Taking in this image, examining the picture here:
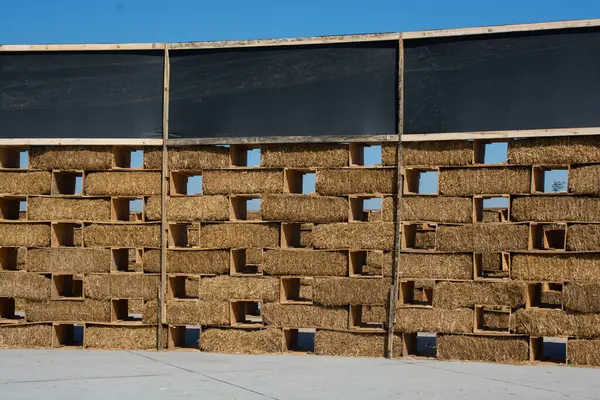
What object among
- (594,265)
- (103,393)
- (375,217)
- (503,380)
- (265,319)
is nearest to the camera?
(103,393)

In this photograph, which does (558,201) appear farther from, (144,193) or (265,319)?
(144,193)

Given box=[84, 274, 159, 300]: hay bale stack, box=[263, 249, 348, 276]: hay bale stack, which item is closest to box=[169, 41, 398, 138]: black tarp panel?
box=[263, 249, 348, 276]: hay bale stack

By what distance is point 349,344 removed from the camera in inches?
644

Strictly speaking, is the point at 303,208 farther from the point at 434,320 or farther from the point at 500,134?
the point at 500,134

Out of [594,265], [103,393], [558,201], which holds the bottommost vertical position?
[103,393]

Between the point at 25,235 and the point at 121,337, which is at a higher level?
the point at 25,235

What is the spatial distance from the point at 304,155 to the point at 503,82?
3.45m

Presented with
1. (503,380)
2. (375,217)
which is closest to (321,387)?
(503,380)

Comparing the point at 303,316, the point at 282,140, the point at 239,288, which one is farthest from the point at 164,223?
the point at 303,316

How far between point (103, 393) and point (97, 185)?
18.5 feet

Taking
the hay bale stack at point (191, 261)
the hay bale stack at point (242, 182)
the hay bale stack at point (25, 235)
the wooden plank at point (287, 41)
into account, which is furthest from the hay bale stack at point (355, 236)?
the hay bale stack at point (25, 235)

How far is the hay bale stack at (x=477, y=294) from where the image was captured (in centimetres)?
1553

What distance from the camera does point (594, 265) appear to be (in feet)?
49.6

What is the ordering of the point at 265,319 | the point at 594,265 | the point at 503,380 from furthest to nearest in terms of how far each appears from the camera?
the point at 265,319, the point at 594,265, the point at 503,380
